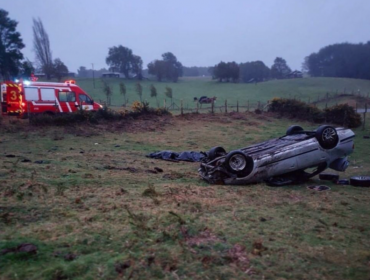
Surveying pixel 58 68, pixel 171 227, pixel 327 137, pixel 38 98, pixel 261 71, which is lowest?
pixel 171 227

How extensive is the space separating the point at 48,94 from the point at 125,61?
57633 millimetres

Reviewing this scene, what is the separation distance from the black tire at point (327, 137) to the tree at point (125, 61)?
7214 centimetres

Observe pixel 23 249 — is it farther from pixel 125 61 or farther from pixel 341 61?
pixel 341 61

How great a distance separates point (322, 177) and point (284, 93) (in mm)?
57214

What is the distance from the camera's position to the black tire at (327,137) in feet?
26.0

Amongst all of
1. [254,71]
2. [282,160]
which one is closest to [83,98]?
[282,160]

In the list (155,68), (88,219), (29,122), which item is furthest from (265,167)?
(155,68)

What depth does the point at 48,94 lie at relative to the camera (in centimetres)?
2216

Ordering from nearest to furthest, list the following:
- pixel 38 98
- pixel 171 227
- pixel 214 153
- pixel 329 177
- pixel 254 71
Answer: pixel 171 227 < pixel 329 177 < pixel 214 153 < pixel 38 98 < pixel 254 71

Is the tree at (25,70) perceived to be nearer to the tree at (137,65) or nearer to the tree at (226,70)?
the tree at (137,65)

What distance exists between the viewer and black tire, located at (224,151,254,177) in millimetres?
7402

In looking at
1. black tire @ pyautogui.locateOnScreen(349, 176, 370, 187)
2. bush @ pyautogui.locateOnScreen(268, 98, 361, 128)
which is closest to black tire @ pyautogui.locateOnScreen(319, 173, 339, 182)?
black tire @ pyautogui.locateOnScreen(349, 176, 370, 187)

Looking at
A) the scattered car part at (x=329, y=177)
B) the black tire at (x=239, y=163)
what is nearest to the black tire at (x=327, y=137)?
the scattered car part at (x=329, y=177)

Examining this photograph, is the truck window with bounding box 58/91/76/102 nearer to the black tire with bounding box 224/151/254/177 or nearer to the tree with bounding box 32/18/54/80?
the black tire with bounding box 224/151/254/177
